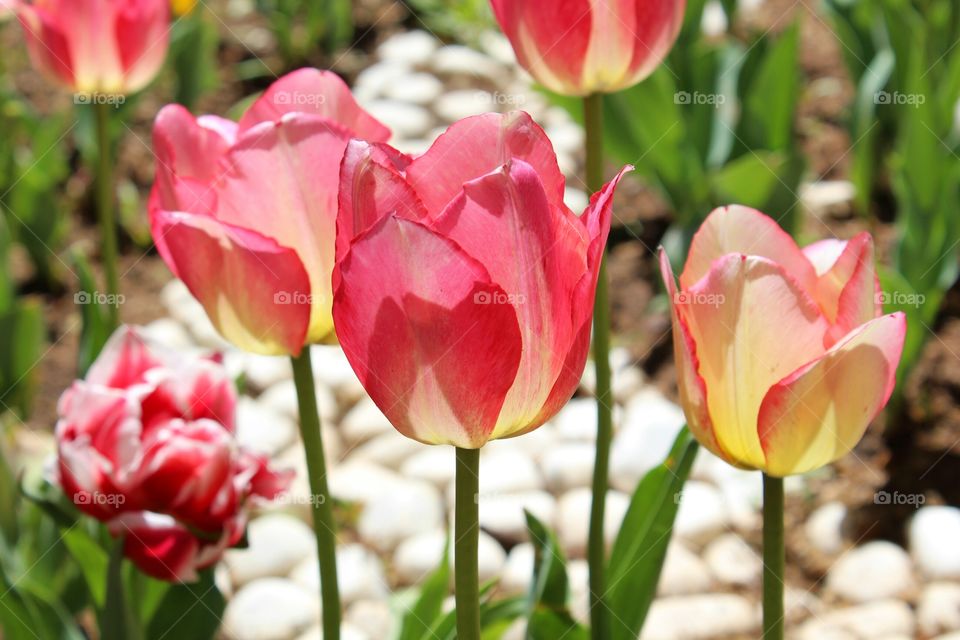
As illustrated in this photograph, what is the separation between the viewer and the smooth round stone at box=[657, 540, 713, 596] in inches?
69.4

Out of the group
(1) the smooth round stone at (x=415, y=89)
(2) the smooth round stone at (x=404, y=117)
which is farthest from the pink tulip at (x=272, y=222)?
(1) the smooth round stone at (x=415, y=89)

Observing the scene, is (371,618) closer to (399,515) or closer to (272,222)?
(399,515)

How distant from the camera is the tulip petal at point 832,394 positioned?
774 millimetres

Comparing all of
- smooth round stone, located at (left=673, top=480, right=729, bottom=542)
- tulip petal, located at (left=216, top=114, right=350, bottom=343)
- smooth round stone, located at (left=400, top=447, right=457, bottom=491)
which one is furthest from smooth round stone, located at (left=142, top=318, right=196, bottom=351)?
tulip petal, located at (left=216, top=114, right=350, bottom=343)

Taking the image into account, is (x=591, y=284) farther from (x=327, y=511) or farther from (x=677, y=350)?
(x=327, y=511)

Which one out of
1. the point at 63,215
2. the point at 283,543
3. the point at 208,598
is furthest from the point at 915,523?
the point at 63,215

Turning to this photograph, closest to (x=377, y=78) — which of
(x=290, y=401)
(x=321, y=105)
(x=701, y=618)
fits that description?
(x=290, y=401)

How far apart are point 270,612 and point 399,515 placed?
28cm

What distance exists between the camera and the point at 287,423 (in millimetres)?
2168

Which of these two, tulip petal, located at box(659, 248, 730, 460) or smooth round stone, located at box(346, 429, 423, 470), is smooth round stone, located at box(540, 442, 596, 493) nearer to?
smooth round stone, located at box(346, 429, 423, 470)

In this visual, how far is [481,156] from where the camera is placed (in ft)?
2.27

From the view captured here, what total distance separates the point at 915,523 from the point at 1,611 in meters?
1.24

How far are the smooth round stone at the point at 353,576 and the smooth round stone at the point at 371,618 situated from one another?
Answer: 0.9 inches

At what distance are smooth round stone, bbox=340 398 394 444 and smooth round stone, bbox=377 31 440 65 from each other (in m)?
1.42
